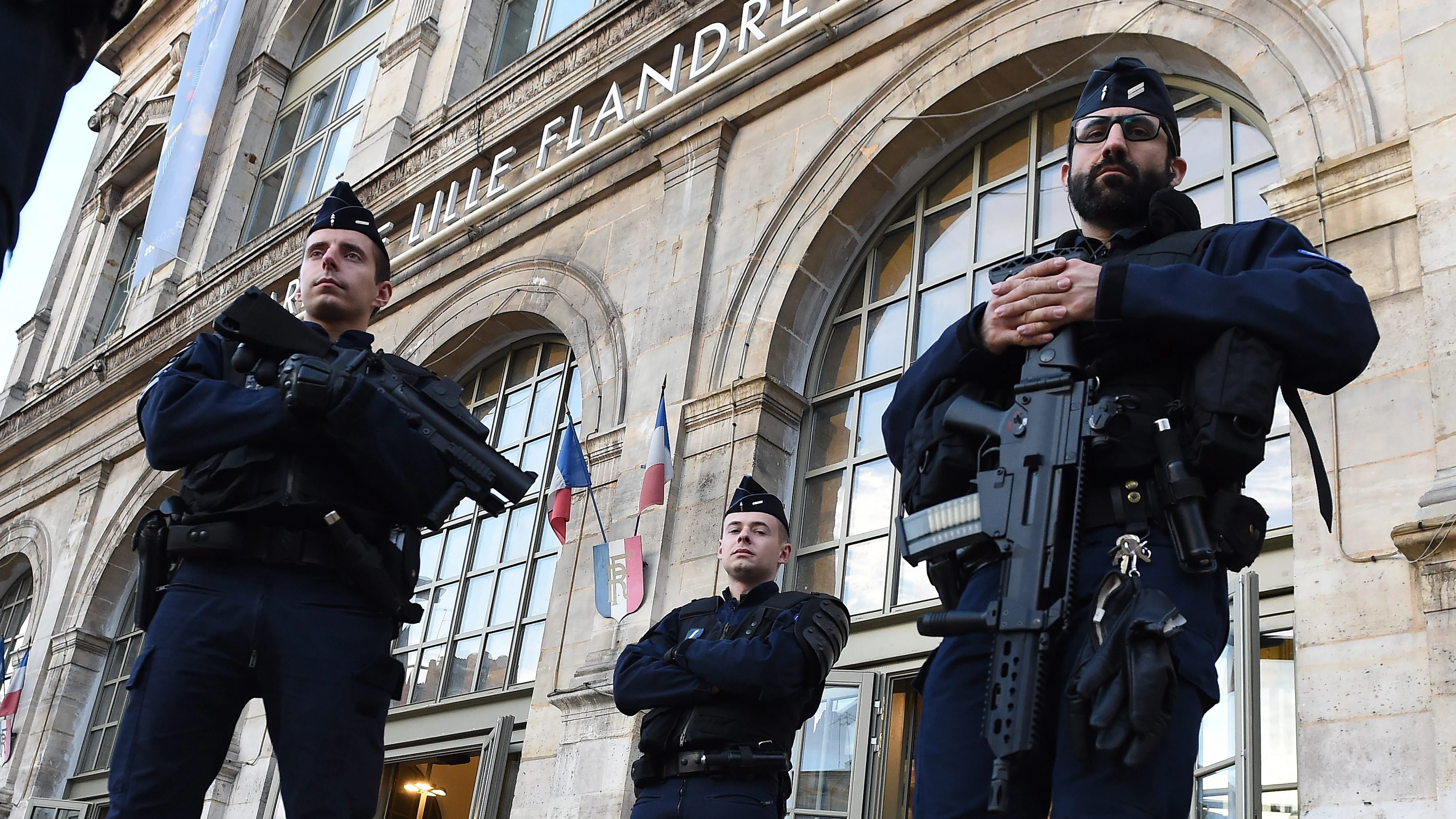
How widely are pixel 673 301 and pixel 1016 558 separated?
6709 mm

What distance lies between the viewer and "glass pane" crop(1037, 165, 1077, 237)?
23.8 feet

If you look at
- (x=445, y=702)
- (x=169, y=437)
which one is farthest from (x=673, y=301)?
(x=169, y=437)

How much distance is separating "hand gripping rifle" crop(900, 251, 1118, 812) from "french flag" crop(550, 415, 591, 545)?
5946 mm

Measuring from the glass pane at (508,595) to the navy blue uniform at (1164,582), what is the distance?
7.44 meters

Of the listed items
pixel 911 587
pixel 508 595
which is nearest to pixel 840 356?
pixel 911 587

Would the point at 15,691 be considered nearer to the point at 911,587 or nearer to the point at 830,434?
the point at 830,434

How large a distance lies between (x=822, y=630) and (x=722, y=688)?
39cm

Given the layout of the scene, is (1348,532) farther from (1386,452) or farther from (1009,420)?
(1009,420)

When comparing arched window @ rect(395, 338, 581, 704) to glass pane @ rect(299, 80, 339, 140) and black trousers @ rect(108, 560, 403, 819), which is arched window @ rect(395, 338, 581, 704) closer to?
black trousers @ rect(108, 560, 403, 819)

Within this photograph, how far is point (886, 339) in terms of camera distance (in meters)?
8.00

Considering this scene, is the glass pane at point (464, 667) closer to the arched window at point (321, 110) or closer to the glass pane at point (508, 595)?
the glass pane at point (508, 595)

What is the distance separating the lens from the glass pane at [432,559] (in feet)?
35.0

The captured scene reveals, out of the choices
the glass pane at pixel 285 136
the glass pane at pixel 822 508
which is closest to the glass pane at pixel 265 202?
the glass pane at pixel 285 136

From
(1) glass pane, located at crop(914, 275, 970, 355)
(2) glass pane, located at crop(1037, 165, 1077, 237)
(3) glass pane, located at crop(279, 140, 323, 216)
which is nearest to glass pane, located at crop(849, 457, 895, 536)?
(1) glass pane, located at crop(914, 275, 970, 355)
